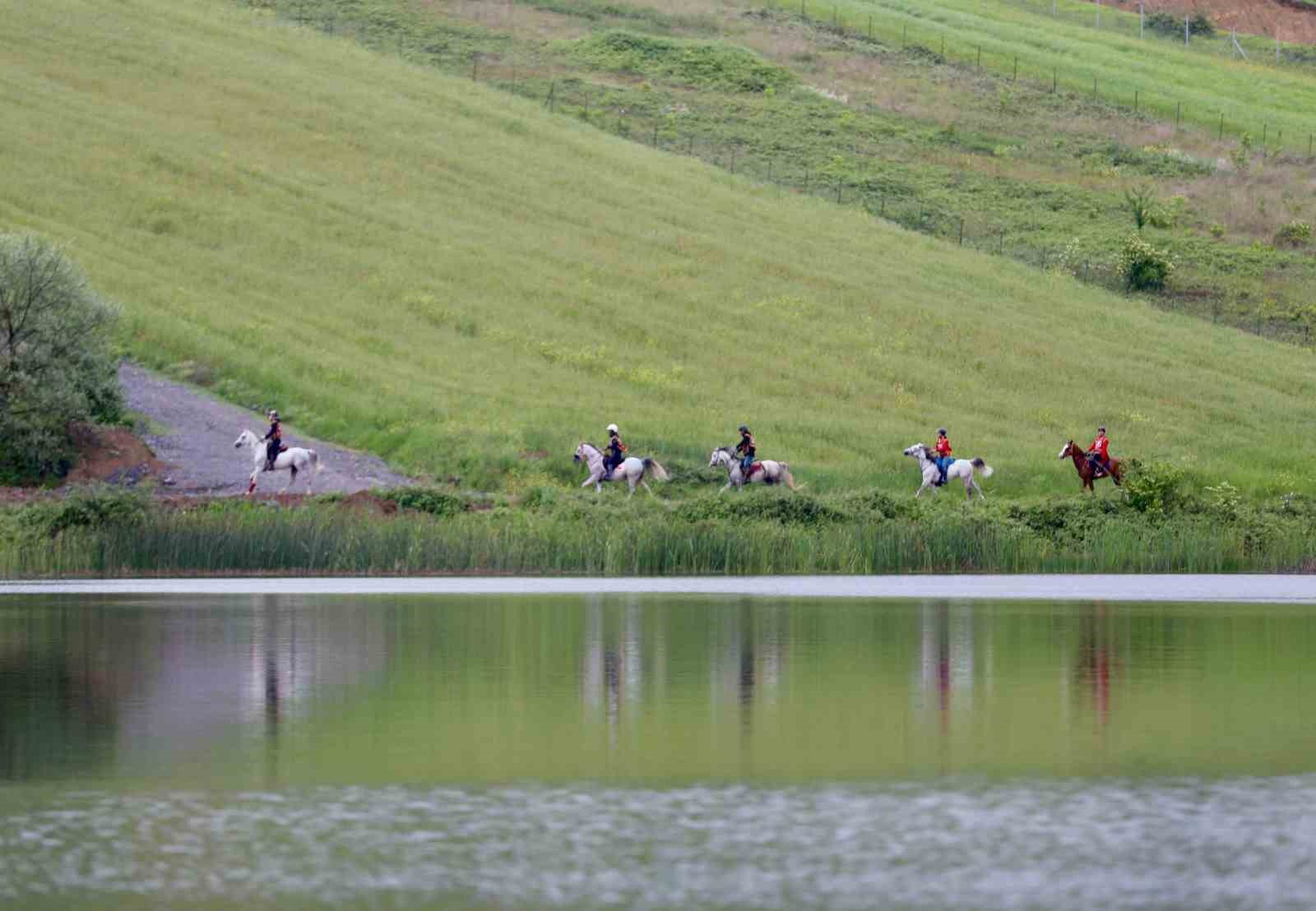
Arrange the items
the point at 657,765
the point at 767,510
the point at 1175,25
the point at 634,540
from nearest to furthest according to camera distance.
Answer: the point at 657,765 < the point at 634,540 < the point at 767,510 < the point at 1175,25

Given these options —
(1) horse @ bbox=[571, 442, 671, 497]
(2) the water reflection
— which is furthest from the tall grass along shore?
(1) horse @ bbox=[571, 442, 671, 497]

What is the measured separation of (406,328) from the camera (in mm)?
68688

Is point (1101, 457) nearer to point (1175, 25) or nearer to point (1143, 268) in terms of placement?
point (1143, 268)

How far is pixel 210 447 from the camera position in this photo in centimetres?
5350

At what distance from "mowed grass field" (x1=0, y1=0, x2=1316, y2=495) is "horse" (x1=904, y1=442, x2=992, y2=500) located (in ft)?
6.15

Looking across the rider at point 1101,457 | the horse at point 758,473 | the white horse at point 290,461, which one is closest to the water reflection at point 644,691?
the white horse at point 290,461

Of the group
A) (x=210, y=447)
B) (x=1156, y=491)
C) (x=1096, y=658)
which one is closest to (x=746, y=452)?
(x=1156, y=491)

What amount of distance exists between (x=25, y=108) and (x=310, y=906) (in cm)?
7790

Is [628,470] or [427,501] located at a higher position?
[628,470]

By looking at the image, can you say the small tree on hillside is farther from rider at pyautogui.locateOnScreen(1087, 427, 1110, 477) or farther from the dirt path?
rider at pyautogui.locateOnScreen(1087, 427, 1110, 477)

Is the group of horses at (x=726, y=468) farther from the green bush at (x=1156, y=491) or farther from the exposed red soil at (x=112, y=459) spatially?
the green bush at (x=1156, y=491)

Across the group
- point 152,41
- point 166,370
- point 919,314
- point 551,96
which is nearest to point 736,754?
point 166,370

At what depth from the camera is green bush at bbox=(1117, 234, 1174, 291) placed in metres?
91.8

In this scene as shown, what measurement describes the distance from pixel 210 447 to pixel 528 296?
22.0 m
